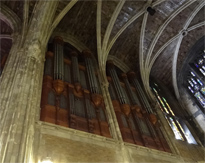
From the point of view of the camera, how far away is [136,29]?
52.6ft

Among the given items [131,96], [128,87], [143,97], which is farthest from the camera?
[128,87]

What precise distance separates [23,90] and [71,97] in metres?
2.79

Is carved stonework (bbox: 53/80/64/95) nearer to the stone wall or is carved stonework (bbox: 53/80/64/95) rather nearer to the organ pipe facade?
the organ pipe facade

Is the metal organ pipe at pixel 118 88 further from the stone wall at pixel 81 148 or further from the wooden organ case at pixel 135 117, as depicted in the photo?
the stone wall at pixel 81 148

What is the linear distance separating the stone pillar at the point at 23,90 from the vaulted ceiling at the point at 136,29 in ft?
6.95

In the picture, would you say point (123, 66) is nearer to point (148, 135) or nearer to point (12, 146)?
point (148, 135)

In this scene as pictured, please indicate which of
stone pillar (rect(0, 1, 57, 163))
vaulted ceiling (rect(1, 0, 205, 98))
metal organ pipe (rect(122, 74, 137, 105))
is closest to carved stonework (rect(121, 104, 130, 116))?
metal organ pipe (rect(122, 74, 137, 105))

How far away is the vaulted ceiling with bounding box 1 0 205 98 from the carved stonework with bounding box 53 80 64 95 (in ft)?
15.2

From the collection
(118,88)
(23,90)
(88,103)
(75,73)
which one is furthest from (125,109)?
(23,90)

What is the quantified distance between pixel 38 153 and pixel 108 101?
200 inches

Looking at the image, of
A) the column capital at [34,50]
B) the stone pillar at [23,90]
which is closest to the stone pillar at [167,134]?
the stone pillar at [23,90]

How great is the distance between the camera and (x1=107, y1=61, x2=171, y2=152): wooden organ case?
10.3 m

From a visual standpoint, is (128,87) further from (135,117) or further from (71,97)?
(71,97)

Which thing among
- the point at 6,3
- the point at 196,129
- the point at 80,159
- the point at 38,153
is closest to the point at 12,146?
the point at 38,153
